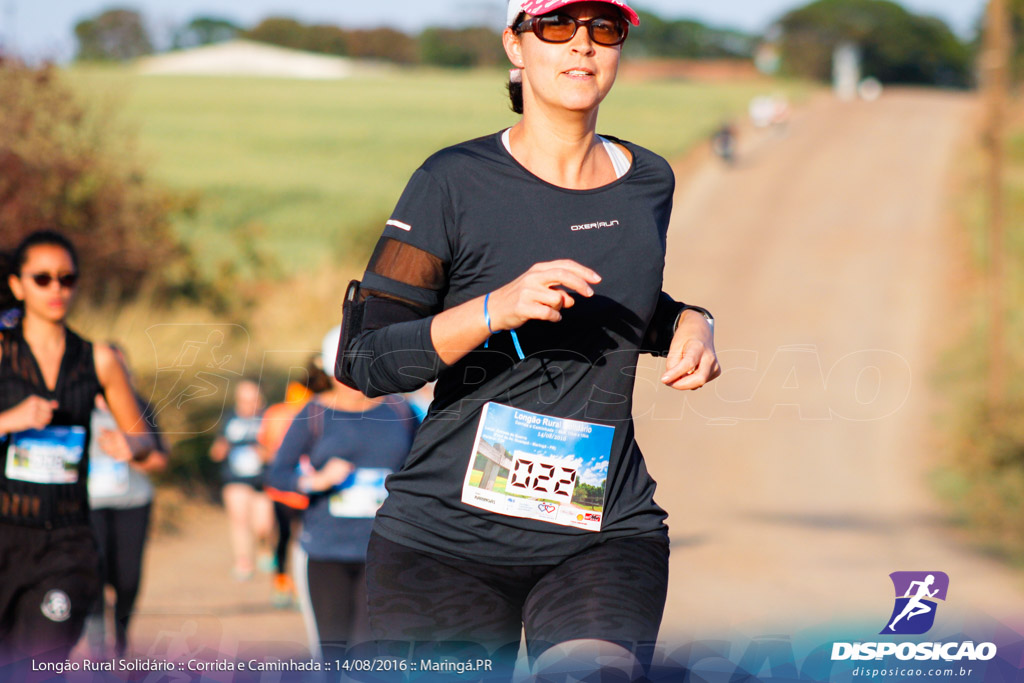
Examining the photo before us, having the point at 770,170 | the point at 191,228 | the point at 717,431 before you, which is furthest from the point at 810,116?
the point at 717,431

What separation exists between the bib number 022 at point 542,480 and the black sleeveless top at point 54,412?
2498 mm

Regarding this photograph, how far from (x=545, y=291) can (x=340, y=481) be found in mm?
3522

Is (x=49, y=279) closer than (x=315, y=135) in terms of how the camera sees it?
Yes

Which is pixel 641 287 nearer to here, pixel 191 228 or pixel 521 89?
pixel 521 89

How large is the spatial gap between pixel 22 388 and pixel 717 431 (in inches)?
609

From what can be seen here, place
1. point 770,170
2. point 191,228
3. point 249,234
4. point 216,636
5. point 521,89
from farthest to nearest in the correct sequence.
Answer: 1. point 770,170
2. point 191,228
3. point 249,234
4. point 216,636
5. point 521,89

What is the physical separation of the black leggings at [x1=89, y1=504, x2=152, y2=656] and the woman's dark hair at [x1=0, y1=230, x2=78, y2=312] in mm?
1994

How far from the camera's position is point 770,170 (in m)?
41.3

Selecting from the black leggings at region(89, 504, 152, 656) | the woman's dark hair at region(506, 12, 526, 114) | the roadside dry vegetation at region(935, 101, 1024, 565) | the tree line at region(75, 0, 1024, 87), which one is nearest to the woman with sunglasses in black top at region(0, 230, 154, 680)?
the black leggings at region(89, 504, 152, 656)

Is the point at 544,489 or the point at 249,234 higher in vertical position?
the point at 544,489

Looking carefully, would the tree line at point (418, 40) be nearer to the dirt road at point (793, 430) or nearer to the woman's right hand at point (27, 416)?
the dirt road at point (793, 430)

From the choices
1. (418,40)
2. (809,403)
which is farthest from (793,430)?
(418,40)

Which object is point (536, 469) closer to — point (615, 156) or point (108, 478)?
point (615, 156)

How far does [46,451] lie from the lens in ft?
14.8
